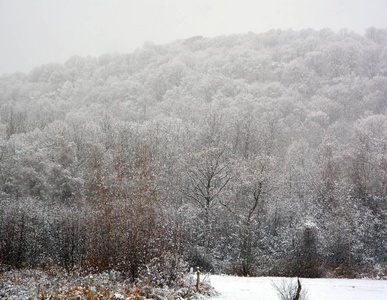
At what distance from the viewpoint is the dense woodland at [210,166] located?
620 inches

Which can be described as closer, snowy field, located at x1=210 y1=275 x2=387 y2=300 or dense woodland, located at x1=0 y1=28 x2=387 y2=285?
snowy field, located at x1=210 y1=275 x2=387 y2=300

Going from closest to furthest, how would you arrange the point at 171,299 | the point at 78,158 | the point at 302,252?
the point at 171,299
the point at 302,252
the point at 78,158

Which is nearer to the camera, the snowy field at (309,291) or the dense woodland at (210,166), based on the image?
the snowy field at (309,291)

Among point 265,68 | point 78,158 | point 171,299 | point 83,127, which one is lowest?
point 171,299

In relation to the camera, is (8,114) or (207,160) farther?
→ (8,114)

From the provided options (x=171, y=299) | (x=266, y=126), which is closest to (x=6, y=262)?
(x=171, y=299)

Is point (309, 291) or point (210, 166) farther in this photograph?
point (210, 166)

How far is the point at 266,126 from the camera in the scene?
4275 centimetres

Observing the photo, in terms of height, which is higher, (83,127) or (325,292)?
(83,127)

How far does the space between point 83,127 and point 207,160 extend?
65.9 feet

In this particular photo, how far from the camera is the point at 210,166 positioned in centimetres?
2658

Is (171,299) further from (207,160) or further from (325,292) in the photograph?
(207,160)

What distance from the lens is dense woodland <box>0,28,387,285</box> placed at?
Answer: 1576 centimetres

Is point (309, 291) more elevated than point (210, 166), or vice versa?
point (210, 166)
